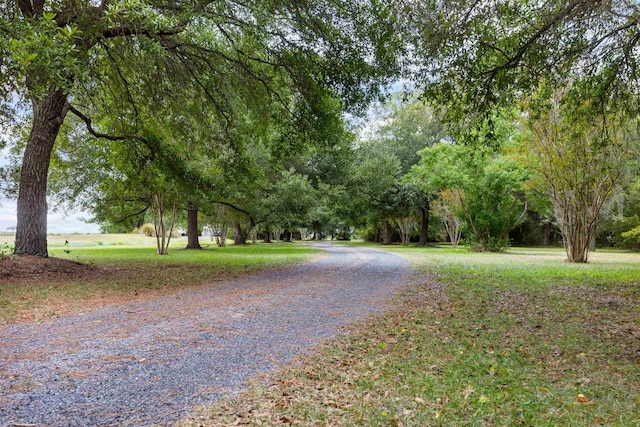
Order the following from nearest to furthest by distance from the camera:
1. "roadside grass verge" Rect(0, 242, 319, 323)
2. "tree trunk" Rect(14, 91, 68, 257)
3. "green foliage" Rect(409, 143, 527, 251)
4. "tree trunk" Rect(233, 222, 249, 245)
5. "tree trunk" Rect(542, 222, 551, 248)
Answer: "roadside grass verge" Rect(0, 242, 319, 323)
"tree trunk" Rect(14, 91, 68, 257)
"green foliage" Rect(409, 143, 527, 251)
"tree trunk" Rect(233, 222, 249, 245)
"tree trunk" Rect(542, 222, 551, 248)

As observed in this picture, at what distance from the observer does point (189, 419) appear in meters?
2.49

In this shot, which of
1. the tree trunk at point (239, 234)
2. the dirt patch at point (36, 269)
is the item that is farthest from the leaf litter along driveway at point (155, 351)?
the tree trunk at point (239, 234)

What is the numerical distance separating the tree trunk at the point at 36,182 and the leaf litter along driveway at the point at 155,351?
5031 mm

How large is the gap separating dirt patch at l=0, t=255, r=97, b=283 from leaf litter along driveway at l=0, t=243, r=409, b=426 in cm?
343

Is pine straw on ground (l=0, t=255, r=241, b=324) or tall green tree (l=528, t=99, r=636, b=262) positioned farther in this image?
tall green tree (l=528, t=99, r=636, b=262)

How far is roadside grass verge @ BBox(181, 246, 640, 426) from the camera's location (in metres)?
2.65

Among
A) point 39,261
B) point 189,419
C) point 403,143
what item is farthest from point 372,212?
point 189,419

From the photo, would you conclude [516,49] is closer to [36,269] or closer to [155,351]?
[155,351]

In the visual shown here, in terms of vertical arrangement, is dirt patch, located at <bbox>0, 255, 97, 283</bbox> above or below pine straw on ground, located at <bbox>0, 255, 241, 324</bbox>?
above

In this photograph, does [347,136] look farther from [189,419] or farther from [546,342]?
[189,419]

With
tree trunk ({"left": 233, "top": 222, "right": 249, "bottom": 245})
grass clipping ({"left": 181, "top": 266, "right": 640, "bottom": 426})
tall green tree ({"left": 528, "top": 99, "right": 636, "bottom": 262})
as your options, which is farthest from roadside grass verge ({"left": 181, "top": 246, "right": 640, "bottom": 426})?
tree trunk ({"left": 233, "top": 222, "right": 249, "bottom": 245})

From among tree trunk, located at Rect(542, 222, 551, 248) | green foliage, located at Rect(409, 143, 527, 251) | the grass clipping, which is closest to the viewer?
A: the grass clipping

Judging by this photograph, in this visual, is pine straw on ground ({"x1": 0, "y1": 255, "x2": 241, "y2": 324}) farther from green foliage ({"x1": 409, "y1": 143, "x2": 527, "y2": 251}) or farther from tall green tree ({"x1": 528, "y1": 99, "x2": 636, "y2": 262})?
green foliage ({"x1": 409, "y1": 143, "x2": 527, "y2": 251})

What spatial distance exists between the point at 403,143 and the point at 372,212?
6.96 meters
